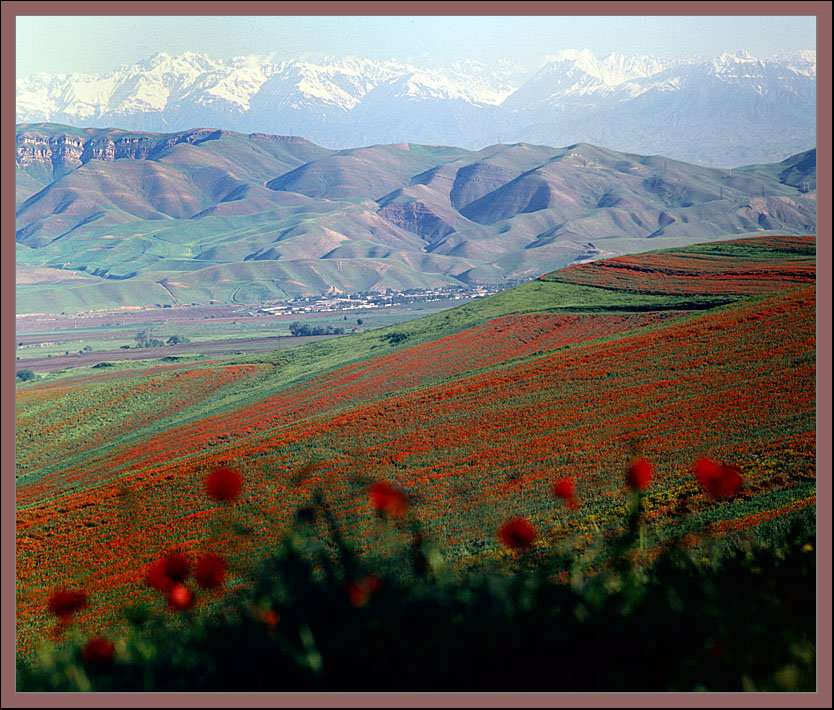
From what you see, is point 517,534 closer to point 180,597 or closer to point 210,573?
point 210,573

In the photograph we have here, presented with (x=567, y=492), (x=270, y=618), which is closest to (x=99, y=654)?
(x=270, y=618)

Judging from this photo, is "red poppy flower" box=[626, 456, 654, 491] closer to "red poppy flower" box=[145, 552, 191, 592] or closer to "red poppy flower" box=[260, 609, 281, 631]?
"red poppy flower" box=[260, 609, 281, 631]

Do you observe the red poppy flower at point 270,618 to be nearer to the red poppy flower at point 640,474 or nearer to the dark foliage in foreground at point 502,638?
the dark foliage in foreground at point 502,638

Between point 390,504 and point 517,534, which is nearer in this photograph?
point 390,504

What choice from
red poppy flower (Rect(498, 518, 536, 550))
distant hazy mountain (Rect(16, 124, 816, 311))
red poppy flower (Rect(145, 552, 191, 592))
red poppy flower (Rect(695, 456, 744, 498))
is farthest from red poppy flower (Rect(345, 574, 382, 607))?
distant hazy mountain (Rect(16, 124, 816, 311))

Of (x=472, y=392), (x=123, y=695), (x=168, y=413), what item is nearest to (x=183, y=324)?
(x=168, y=413)
